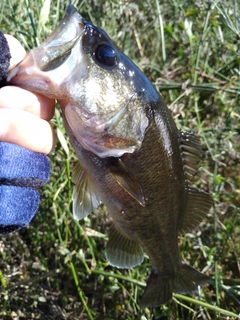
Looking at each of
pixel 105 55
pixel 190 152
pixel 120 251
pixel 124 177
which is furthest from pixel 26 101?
pixel 120 251

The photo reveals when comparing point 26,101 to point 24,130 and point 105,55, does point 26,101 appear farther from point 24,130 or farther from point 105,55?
point 105,55

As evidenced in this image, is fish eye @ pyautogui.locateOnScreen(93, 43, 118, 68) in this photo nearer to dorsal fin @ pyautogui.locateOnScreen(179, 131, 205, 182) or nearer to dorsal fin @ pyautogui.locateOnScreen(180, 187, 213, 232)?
dorsal fin @ pyautogui.locateOnScreen(179, 131, 205, 182)

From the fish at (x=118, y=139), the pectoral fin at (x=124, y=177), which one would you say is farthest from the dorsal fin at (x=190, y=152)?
the pectoral fin at (x=124, y=177)

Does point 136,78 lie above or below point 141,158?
above

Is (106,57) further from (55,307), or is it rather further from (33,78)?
(55,307)

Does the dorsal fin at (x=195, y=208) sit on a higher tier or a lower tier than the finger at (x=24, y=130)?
lower

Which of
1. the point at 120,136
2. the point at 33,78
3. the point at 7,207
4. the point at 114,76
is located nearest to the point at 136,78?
the point at 114,76

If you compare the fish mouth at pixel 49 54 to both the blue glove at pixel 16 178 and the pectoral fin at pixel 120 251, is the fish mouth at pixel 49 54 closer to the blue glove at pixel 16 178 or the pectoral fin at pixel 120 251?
the blue glove at pixel 16 178
